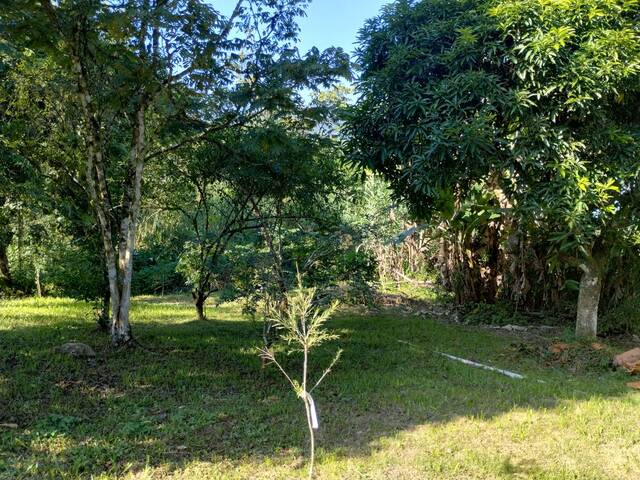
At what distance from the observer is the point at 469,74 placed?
19.5 feet

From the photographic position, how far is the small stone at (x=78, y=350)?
227 inches

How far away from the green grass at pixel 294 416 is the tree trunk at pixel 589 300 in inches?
49.7

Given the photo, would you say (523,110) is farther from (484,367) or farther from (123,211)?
(123,211)

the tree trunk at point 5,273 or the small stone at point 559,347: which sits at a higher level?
the tree trunk at point 5,273

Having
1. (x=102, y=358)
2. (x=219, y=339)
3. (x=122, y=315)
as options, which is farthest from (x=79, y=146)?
(x=219, y=339)

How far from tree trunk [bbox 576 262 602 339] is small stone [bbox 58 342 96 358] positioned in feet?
20.7

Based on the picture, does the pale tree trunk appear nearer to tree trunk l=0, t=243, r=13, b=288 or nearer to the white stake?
the white stake

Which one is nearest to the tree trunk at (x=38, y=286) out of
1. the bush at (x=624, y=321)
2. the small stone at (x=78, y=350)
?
the small stone at (x=78, y=350)

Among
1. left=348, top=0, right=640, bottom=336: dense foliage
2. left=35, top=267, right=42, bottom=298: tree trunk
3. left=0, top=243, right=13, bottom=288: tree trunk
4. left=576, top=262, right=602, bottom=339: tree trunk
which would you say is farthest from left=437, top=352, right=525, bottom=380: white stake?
left=0, top=243, right=13, bottom=288: tree trunk

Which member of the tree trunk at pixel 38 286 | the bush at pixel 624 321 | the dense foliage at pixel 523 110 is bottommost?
the tree trunk at pixel 38 286

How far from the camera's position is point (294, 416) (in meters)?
4.18

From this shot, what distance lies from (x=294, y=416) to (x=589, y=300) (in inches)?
197

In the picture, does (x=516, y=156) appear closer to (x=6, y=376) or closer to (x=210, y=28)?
(x=210, y=28)

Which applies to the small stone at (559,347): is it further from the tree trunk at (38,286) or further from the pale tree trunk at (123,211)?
the tree trunk at (38,286)
